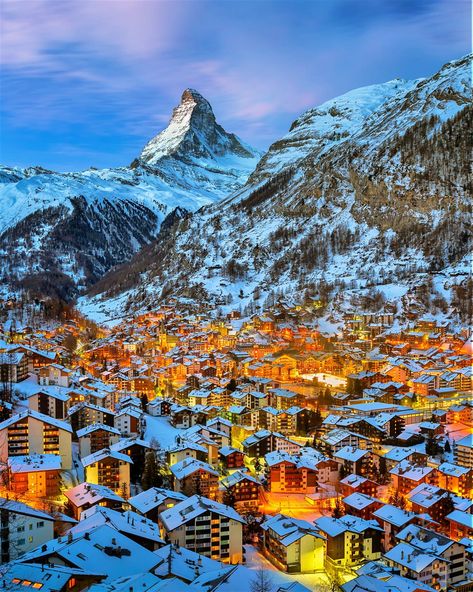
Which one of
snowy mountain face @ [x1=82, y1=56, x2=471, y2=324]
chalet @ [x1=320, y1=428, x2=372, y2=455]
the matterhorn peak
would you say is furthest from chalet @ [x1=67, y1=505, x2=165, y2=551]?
the matterhorn peak

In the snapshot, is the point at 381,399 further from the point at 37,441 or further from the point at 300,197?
the point at 300,197

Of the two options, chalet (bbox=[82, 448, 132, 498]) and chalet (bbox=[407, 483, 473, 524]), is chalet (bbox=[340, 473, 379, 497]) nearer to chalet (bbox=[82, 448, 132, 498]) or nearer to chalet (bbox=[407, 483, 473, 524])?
chalet (bbox=[407, 483, 473, 524])

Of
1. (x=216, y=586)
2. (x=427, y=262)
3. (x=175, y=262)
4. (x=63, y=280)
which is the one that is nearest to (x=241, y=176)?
(x=63, y=280)

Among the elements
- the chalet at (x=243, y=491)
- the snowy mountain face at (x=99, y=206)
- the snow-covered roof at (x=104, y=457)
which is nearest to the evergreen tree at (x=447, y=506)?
the chalet at (x=243, y=491)

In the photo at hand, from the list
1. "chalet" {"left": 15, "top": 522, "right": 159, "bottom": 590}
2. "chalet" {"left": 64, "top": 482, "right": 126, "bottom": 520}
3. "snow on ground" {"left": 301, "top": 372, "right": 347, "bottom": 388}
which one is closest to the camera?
"chalet" {"left": 15, "top": 522, "right": 159, "bottom": 590}

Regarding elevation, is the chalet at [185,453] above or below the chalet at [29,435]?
below

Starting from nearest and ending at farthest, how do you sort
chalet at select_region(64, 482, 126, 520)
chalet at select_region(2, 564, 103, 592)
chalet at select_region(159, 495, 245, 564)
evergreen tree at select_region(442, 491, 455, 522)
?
1. chalet at select_region(2, 564, 103, 592)
2. chalet at select_region(159, 495, 245, 564)
3. chalet at select_region(64, 482, 126, 520)
4. evergreen tree at select_region(442, 491, 455, 522)

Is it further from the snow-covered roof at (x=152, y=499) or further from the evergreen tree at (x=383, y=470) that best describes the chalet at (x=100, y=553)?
the evergreen tree at (x=383, y=470)
